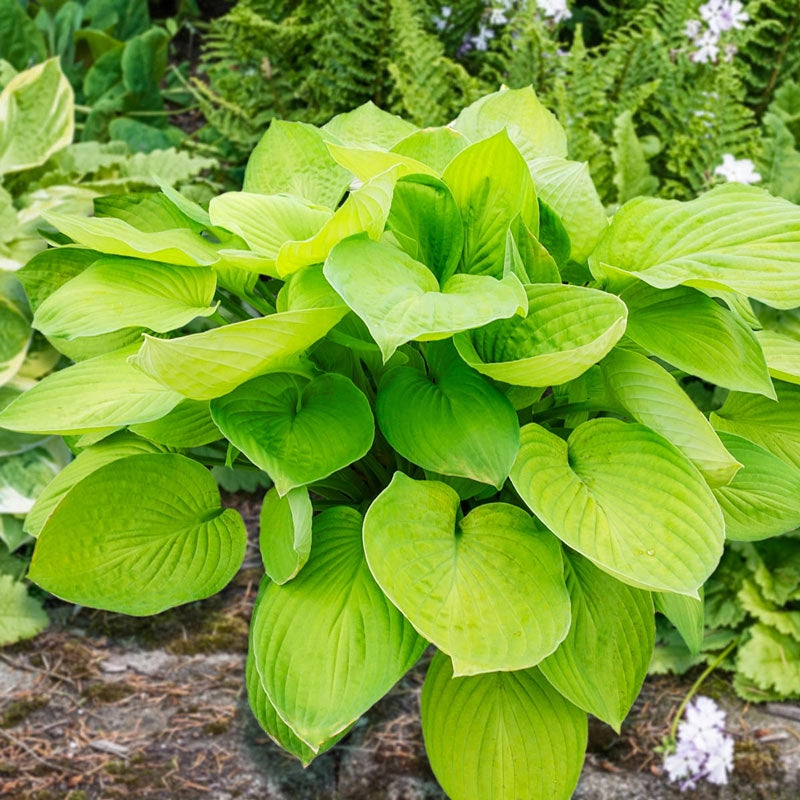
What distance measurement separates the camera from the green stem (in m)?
1.85

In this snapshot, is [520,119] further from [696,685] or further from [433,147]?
[696,685]

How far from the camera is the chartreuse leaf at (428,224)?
3.13 ft

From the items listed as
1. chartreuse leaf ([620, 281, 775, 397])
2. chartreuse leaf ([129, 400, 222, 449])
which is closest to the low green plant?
chartreuse leaf ([129, 400, 222, 449])

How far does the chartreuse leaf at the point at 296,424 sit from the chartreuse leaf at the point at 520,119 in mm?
444

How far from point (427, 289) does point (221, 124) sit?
1884 mm

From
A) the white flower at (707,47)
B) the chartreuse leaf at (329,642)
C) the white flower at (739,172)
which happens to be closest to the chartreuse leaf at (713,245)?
the chartreuse leaf at (329,642)

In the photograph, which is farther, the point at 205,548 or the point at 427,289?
the point at 205,548

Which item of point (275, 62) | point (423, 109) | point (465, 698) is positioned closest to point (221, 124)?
point (275, 62)

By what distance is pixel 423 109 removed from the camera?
7.36ft

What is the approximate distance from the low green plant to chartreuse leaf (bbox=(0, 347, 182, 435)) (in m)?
1.18

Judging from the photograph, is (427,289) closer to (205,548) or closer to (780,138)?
(205,548)

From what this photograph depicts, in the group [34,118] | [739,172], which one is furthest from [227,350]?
[34,118]

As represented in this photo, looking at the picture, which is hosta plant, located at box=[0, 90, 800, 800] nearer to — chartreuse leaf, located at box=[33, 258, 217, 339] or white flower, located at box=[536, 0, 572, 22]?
chartreuse leaf, located at box=[33, 258, 217, 339]

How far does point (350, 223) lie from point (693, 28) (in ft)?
6.18
